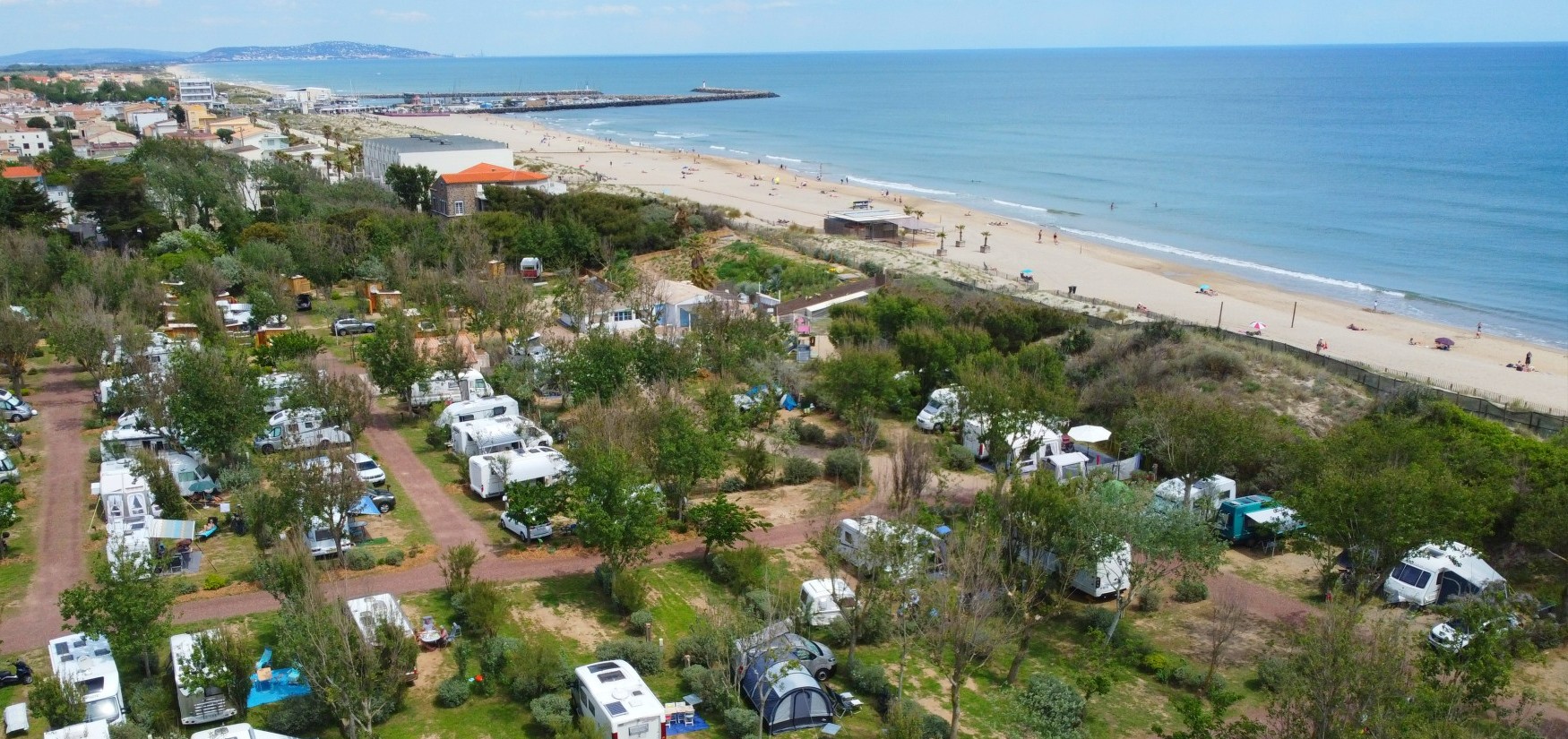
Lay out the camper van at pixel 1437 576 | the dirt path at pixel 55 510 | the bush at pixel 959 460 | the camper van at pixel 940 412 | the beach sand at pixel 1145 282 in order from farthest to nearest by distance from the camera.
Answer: the beach sand at pixel 1145 282
the camper van at pixel 940 412
the bush at pixel 959 460
the camper van at pixel 1437 576
the dirt path at pixel 55 510

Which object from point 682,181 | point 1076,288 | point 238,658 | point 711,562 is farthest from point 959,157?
point 238,658

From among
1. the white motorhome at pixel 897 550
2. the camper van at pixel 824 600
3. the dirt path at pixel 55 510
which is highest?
the white motorhome at pixel 897 550

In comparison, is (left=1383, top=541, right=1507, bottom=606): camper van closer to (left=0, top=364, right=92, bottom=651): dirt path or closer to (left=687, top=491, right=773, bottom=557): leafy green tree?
(left=687, top=491, right=773, bottom=557): leafy green tree

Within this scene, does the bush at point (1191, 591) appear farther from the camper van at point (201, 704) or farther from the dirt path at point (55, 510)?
the dirt path at point (55, 510)

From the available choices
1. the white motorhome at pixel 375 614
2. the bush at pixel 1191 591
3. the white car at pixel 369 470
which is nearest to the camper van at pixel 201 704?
the white motorhome at pixel 375 614

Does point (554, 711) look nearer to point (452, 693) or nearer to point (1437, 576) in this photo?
point (452, 693)

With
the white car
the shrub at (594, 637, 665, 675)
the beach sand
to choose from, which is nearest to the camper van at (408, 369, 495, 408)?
the white car

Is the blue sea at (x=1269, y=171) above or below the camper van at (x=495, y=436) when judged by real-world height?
above
